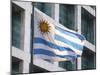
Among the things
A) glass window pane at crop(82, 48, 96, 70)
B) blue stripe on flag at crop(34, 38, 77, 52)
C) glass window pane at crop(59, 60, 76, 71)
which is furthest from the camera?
glass window pane at crop(82, 48, 96, 70)

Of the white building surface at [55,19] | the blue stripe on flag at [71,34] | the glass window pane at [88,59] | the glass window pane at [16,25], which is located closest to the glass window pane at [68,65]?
the white building surface at [55,19]

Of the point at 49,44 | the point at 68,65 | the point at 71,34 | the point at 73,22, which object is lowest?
the point at 68,65

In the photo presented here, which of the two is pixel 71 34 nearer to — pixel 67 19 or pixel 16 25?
pixel 67 19

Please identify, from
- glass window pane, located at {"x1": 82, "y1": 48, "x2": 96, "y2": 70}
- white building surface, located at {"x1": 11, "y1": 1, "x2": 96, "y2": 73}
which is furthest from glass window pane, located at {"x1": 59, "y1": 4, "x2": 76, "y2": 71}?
glass window pane, located at {"x1": 82, "y1": 48, "x2": 96, "y2": 70}

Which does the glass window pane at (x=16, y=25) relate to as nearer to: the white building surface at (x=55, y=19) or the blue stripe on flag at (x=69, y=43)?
the white building surface at (x=55, y=19)

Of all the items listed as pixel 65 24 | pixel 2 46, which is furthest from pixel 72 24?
pixel 2 46

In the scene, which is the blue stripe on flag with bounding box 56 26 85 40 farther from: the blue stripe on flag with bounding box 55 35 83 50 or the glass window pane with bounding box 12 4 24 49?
the glass window pane with bounding box 12 4 24 49

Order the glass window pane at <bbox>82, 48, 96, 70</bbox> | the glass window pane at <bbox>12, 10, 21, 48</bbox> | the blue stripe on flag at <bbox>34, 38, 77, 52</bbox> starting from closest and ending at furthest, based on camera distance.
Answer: the glass window pane at <bbox>12, 10, 21, 48</bbox>, the blue stripe on flag at <bbox>34, 38, 77, 52</bbox>, the glass window pane at <bbox>82, 48, 96, 70</bbox>

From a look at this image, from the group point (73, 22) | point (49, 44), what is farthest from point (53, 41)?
point (73, 22)
